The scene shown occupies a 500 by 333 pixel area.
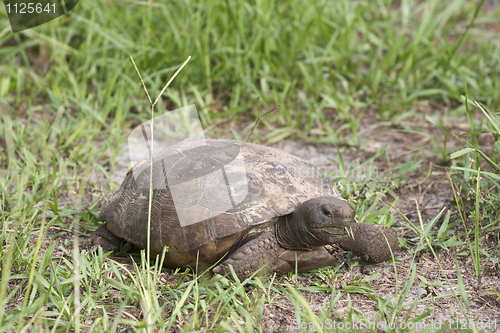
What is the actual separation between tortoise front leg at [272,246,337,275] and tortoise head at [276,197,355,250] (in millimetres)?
48

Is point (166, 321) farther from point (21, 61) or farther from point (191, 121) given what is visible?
point (21, 61)

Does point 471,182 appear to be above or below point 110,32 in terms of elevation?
below

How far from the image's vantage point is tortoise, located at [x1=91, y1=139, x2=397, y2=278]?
2.41 meters

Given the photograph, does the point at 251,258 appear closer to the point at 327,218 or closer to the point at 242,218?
the point at 242,218

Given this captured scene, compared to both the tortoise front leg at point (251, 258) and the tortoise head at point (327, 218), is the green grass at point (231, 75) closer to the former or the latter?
the tortoise head at point (327, 218)

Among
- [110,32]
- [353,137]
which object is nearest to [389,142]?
[353,137]

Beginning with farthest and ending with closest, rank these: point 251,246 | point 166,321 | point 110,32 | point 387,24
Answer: point 387,24
point 110,32
point 251,246
point 166,321

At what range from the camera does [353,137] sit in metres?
4.30

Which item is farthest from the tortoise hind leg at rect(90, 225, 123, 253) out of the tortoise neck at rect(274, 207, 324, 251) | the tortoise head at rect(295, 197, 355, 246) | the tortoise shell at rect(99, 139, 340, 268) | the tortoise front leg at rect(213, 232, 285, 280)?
the tortoise head at rect(295, 197, 355, 246)

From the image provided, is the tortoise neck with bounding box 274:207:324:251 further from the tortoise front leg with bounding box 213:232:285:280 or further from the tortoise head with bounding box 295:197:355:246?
the tortoise front leg with bounding box 213:232:285:280

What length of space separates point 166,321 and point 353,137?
112 inches

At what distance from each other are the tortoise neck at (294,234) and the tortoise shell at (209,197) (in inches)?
3.2

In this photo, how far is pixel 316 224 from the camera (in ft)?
7.86

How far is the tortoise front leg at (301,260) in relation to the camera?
249cm
